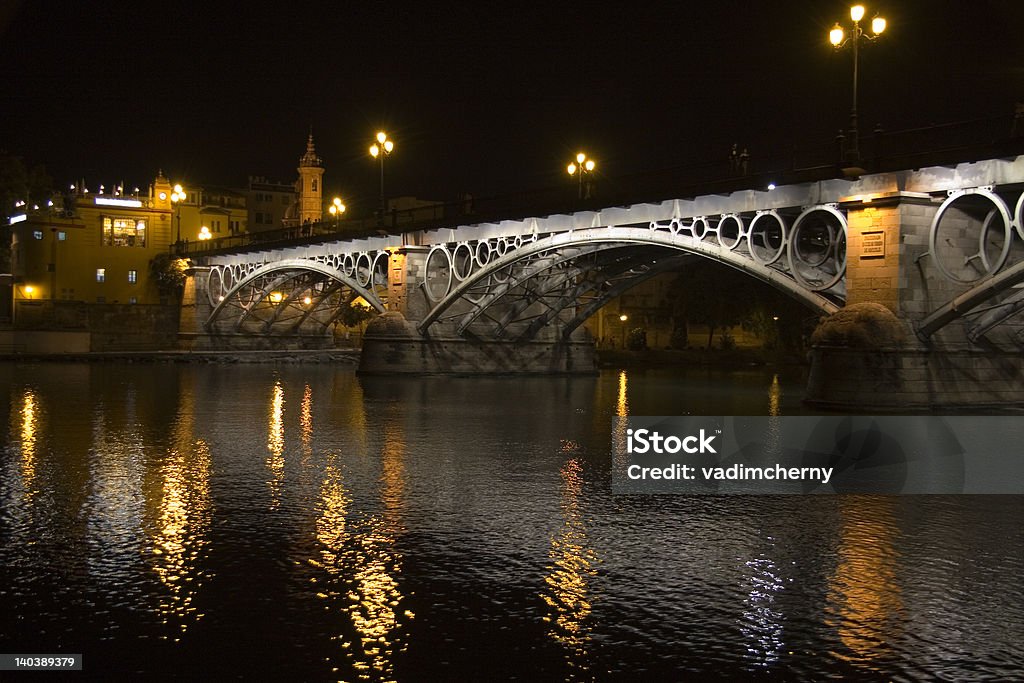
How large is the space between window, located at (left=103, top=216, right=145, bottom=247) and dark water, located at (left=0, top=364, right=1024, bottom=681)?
82.5 metres

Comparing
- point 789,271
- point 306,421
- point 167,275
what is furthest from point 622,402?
point 167,275

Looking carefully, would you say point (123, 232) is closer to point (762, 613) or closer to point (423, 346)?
point (423, 346)

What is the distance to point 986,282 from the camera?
25.0 m

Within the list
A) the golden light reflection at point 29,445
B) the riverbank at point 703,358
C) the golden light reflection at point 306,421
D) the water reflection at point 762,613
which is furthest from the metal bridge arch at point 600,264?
the riverbank at point 703,358

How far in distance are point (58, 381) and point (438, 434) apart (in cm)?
2245

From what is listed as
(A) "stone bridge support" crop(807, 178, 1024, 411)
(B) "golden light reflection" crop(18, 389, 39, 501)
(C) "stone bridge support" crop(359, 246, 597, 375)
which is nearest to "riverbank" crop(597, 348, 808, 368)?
(C) "stone bridge support" crop(359, 246, 597, 375)

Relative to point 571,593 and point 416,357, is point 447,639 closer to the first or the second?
point 571,593

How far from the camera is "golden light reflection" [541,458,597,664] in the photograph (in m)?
7.39

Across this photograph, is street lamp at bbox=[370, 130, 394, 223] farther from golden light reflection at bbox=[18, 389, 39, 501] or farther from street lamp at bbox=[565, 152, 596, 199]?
golden light reflection at bbox=[18, 389, 39, 501]

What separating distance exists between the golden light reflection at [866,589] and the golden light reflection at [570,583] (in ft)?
5.60

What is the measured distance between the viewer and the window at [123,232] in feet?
314

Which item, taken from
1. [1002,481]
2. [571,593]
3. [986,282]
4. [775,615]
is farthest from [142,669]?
[986,282]

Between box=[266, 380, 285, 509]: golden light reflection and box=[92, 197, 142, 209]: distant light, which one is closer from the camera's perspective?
box=[266, 380, 285, 509]: golden light reflection

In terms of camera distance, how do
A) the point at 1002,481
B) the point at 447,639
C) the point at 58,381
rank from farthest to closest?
1. the point at 58,381
2. the point at 1002,481
3. the point at 447,639
